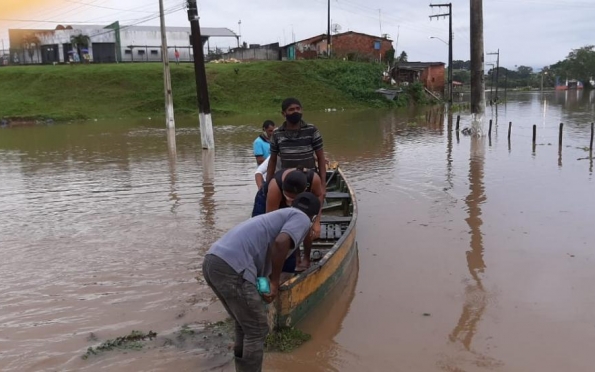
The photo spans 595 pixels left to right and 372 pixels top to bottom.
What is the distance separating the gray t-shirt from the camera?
3805mm

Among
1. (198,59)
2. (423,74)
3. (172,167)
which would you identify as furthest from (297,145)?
(423,74)

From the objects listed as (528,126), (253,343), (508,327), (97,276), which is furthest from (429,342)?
(528,126)

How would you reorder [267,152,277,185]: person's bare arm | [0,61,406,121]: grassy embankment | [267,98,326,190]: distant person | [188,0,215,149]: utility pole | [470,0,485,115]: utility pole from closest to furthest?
[267,98,326,190]: distant person
[267,152,277,185]: person's bare arm
[188,0,215,149]: utility pole
[470,0,485,115]: utility pole
[0,61,406,121]: grassy embankment

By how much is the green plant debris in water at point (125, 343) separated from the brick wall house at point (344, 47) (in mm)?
53686

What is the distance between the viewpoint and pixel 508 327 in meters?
5.52

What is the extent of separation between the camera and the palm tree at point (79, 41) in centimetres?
5008

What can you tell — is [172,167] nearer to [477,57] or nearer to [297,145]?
[297,145]

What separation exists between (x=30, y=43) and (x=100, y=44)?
681 cm

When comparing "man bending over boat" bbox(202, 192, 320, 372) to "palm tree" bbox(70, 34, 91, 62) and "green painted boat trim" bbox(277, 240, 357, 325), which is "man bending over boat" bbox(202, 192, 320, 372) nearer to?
"green painted boat trim" bbox(277, 240, 357, 325)

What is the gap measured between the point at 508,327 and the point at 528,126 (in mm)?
25411

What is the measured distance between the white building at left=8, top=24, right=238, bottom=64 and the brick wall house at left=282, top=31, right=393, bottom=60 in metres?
11.3

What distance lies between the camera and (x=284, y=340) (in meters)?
5.03

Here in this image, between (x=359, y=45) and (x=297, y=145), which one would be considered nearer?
(x=297, y=145)

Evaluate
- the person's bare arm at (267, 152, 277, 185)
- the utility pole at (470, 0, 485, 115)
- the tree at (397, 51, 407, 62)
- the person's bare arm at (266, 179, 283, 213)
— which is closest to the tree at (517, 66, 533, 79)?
the tree at (397, 51, 407, 62)
